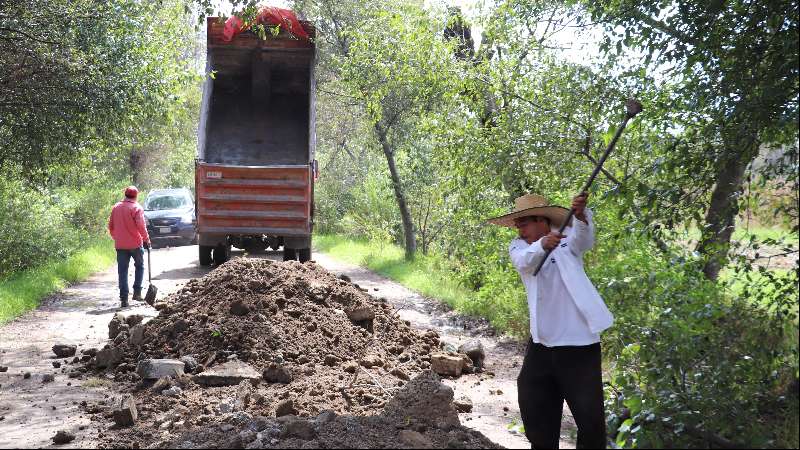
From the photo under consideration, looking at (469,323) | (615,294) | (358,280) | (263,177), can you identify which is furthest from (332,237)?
(615,294)

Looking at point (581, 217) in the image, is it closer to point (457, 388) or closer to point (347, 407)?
point (347, 407)

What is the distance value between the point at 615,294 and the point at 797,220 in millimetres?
1624

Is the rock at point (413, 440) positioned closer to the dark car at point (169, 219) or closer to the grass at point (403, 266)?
the grass at point (403, 266)

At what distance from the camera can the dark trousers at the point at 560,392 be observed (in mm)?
4828

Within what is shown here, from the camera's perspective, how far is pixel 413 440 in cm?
497

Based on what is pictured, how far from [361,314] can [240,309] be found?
136 centimetres

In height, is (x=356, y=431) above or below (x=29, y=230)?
above

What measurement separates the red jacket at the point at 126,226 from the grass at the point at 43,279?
4.95 ft

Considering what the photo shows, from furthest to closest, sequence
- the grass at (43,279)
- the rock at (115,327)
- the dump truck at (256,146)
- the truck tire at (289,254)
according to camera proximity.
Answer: the truck tire at (289,254) → the dump truck at (256,146) → the grass at (43,279) → the rock at (115,327)

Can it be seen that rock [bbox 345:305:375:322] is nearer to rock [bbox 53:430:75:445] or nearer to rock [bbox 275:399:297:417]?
rock [bbox 275:399:297:417]

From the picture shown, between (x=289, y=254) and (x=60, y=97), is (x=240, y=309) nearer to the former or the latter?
(x=60, y=97)

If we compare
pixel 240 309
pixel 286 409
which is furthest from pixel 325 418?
pixel 240 309

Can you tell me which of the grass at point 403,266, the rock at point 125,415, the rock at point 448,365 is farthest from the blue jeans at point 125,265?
the rock at point 125,415

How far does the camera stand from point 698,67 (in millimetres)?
7238
